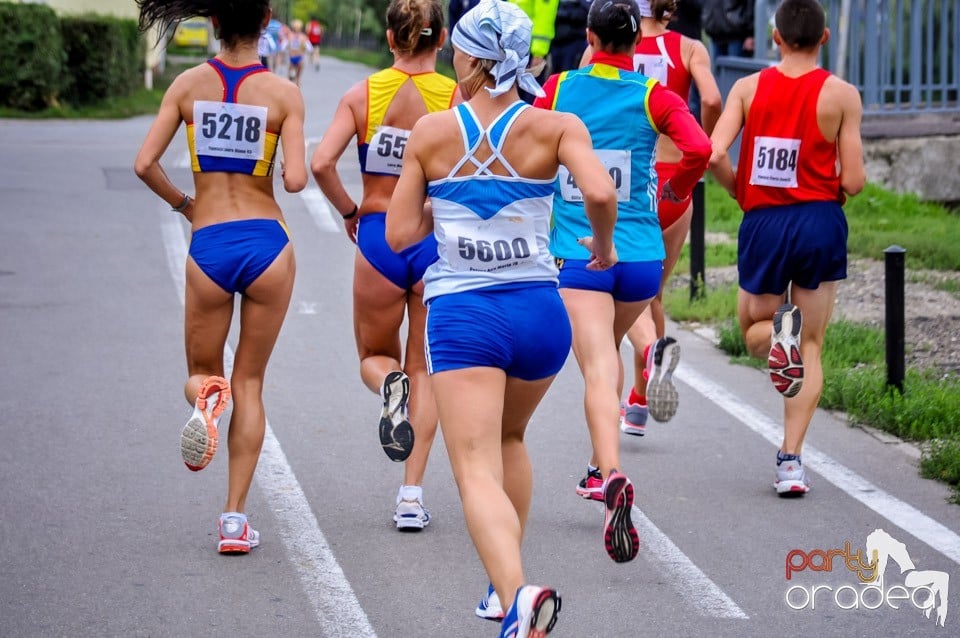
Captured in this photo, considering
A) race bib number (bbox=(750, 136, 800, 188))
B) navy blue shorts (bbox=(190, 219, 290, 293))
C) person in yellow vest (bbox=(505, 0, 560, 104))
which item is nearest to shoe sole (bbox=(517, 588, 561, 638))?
navy blue shorts (bbox=(190, 219, 290, 293))

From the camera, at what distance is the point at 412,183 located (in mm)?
4523

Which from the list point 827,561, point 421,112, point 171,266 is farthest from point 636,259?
point 171,266

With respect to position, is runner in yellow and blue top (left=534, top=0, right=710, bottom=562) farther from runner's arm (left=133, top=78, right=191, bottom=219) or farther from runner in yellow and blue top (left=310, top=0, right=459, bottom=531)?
runner's arm (left=133, top=78, right=191, bottom=219)

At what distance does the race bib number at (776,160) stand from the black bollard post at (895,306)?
1.80 meters

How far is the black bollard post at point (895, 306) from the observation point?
8.11 meters

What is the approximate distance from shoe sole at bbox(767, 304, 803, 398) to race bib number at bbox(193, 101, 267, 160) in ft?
8.25

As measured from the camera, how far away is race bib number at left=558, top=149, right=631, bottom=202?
6125mm

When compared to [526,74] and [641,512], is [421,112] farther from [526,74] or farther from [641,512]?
[641,512]

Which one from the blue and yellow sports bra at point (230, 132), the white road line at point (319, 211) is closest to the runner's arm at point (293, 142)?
the blue and yellow sports bra at point (230, 132)

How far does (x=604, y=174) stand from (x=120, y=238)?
1006cm

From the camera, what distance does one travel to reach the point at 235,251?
5.67m

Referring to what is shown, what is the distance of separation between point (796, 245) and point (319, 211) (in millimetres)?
9831

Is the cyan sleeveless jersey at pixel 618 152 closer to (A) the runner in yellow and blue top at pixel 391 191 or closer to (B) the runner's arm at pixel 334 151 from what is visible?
(A) the runner in yellow and blue top at pixel 391 191

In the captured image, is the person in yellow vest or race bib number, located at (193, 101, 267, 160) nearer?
race bib number, located at (193, 101, 267, 160)
